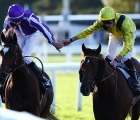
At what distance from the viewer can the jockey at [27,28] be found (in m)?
7.53

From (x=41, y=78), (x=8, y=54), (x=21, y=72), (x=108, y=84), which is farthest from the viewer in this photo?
(x=41, y=78)

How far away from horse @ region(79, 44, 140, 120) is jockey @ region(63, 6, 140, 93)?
0.22m

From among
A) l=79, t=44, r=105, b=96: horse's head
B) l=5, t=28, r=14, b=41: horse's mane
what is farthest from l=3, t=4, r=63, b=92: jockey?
l=79, t=44, r=105, b=96: horse's head

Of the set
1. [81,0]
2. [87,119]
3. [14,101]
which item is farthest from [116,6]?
[14,101]

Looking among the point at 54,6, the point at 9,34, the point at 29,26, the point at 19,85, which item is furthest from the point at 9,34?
the point at 54,6

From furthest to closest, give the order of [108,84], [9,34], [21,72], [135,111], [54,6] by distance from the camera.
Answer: [54,6]
[135,111]
[108,84]
[21,72]
[9,34]

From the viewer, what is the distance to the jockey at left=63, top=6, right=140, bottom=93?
745 cm

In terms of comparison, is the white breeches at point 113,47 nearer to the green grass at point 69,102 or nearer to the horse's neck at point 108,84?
the horse's neck at point 108,84

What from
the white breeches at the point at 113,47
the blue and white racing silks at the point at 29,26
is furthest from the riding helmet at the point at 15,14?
the white breeches at the point at 113,47

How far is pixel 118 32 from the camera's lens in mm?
7887

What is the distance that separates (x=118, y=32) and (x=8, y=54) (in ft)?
5.93

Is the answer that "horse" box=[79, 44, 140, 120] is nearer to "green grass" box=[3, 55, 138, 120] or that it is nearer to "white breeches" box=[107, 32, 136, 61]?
"white breeches" box=[107, 32, 136, 61]

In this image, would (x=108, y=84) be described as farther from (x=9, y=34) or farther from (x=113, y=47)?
(x=9, y=34)

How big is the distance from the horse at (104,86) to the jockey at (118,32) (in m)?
0.22
